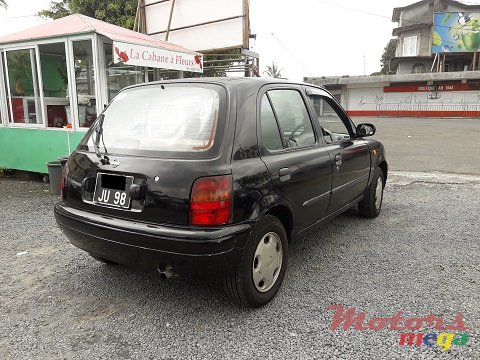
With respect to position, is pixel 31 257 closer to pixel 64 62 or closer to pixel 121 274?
pixel 121 274

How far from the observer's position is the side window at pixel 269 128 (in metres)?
3.03

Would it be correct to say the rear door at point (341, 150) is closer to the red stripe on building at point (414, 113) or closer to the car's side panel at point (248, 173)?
the car's side panel at point (248, 173)

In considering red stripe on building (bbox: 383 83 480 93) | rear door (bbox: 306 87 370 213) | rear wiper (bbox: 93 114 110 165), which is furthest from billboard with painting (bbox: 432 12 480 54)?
rear wiper (bbox: 93 114 110 165)

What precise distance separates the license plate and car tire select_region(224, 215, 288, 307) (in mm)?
866

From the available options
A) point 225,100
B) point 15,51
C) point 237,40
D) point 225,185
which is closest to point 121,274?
point 225,185

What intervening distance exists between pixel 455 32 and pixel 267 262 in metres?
38.0

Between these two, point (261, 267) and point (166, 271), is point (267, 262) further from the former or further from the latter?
point (166, 271)

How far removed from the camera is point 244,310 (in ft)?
9.62

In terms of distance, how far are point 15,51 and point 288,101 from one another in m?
6.22

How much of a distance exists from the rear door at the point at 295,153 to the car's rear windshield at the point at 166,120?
415mm

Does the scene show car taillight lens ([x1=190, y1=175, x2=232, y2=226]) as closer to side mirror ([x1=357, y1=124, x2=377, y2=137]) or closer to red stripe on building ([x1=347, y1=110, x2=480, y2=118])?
side mirror ([x1=357, y1=124, x2=377, y2=137])

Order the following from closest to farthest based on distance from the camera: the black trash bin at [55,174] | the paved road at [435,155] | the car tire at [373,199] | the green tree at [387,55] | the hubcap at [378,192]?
the car tire at [373,199] → the hubcap at [378,192] → the black trash bin at [55,174] → the paved road at [435,155] → the green tree at [387,55]

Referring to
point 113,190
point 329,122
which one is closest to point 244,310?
point 113,190

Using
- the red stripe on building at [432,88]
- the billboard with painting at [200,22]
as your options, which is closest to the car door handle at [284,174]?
the billboard with painting at [200,22]
